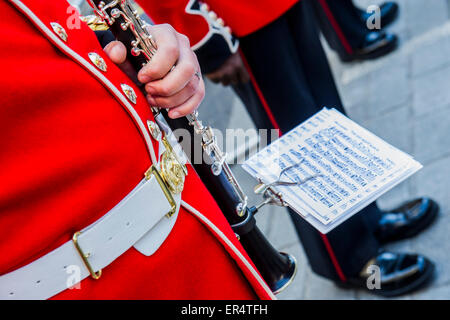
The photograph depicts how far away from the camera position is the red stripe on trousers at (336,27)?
302 cm

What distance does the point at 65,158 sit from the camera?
2.38 ft

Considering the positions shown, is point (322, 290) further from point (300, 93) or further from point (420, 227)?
point (300, 93)

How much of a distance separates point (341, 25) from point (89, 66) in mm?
2550

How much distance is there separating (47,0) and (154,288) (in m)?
0.43

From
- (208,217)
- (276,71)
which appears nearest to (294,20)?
(276,71)

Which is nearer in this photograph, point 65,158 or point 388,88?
point 65,158

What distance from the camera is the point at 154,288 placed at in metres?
0.82

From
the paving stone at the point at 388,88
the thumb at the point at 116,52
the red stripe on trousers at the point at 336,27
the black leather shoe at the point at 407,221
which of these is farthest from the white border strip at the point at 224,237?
the red stripe on trousers at the point at 336,27

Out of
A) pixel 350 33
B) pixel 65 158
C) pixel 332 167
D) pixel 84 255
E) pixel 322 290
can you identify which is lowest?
pixel 322 290

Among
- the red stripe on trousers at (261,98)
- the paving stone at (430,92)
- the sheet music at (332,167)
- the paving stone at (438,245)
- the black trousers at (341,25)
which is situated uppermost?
the sheet music at (332,167)

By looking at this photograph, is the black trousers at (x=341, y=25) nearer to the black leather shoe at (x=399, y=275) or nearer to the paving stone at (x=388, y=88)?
the paving stone at (x=388, y=88)

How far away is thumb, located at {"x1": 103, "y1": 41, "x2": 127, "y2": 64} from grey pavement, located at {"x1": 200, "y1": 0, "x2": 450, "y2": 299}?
2.58 ft

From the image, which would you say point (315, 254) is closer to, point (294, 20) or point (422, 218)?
point (422, 218)

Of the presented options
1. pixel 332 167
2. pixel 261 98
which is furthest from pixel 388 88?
pixel 332 167
